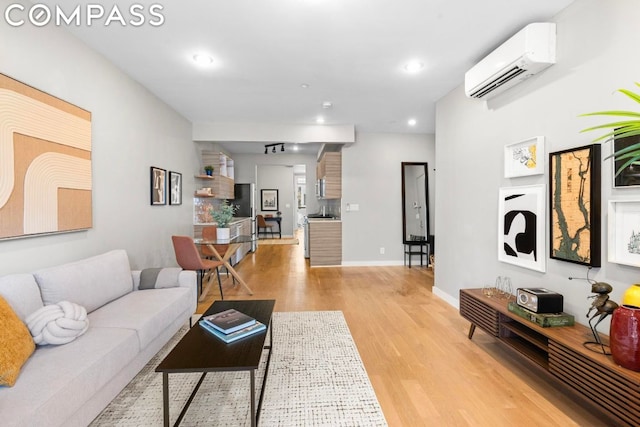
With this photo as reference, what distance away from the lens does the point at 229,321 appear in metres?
1.96

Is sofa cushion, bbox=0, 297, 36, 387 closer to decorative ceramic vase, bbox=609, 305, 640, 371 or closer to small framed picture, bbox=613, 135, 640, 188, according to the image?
decorative ceramic vase, bbox=609, 305, 640, 371

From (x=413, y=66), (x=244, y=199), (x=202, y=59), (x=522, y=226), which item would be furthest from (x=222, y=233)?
(x=244, y=199)

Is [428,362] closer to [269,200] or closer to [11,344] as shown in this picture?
[11,344]

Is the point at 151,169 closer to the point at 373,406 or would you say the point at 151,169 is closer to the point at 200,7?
the point at 200,7

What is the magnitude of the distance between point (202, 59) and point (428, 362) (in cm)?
332

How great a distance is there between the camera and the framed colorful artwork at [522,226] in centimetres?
239

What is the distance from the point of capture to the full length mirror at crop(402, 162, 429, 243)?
608cm

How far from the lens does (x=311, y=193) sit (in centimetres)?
858

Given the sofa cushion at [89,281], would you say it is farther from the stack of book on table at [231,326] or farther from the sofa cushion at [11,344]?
the stack of book on table at [231,326]

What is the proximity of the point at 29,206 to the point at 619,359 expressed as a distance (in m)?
3.56

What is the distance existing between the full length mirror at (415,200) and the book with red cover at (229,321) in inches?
180

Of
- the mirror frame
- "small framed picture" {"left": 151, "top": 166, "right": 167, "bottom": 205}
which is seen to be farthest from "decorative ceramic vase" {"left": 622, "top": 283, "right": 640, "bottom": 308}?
the mirror frame

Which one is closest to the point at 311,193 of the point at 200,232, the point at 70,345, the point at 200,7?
the point at 200,232

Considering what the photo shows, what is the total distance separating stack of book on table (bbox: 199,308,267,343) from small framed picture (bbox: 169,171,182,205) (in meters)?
2.83
